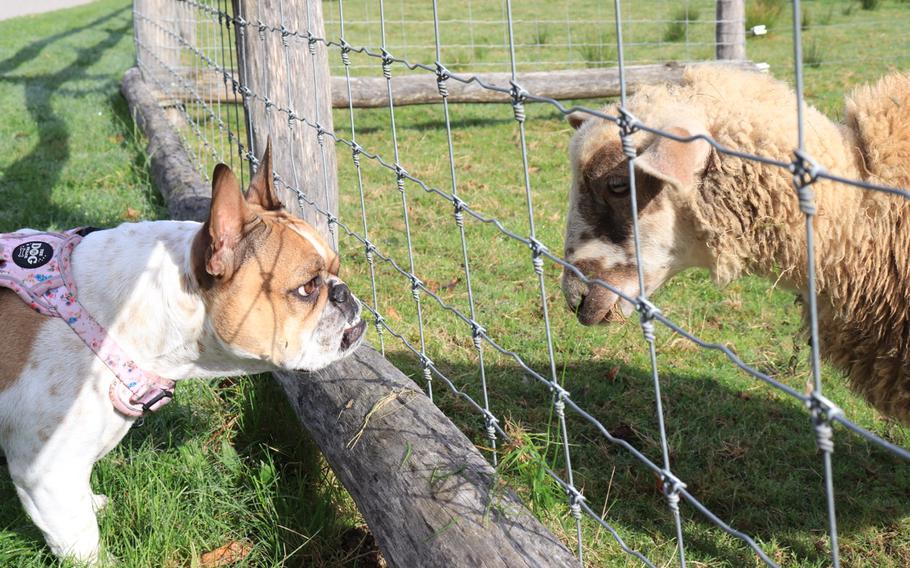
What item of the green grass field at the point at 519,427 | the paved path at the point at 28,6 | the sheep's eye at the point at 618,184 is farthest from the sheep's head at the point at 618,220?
the paved path at the point at 28,6

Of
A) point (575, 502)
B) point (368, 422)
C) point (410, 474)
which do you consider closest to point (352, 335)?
point (368, 422)

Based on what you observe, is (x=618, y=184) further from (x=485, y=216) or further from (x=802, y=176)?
(x=485, y=216)

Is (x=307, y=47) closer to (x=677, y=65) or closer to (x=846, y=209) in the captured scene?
(x=846, y=209)

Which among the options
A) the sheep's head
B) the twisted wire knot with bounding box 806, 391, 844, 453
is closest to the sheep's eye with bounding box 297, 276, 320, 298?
the sheep's head

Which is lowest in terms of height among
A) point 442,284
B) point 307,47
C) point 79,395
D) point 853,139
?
point 442,284

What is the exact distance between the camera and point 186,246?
291 cm

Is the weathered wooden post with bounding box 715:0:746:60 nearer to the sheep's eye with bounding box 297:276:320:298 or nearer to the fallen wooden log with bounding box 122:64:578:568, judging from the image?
the fallen wooden log with bounding box 122:64:578:568

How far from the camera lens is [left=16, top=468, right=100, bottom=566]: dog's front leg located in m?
2.77

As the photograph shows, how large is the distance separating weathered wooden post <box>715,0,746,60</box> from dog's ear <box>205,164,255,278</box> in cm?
771

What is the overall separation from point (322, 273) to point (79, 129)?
748 cm

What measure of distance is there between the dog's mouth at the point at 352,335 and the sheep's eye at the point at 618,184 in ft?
3.35

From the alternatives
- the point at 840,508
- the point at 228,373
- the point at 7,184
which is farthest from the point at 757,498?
the point at 7,184

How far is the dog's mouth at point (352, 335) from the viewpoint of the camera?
3027mm

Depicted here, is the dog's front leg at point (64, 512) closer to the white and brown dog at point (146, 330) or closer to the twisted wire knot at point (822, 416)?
the white and brown dog at point (146, 330)
